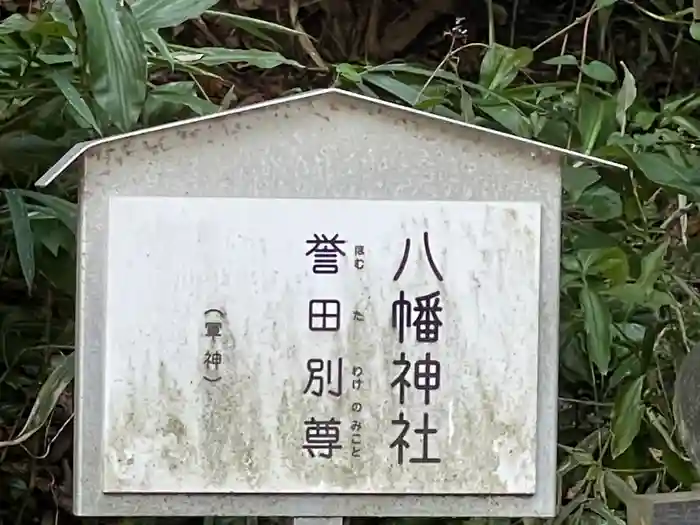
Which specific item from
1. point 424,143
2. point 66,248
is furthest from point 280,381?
point 66,248

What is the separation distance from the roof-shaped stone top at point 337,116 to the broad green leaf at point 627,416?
0.29 m

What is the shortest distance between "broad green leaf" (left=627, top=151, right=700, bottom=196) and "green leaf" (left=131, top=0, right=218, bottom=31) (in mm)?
393

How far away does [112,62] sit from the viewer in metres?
0.78

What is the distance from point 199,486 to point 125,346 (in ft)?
0.35

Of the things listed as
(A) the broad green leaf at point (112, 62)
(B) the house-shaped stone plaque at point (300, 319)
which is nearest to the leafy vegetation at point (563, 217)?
(A) the broad green leaf at point (112, 62)

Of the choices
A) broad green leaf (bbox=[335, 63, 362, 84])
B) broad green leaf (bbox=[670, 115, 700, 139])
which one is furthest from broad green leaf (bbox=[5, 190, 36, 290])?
broad green leaf (bbox=[670, 115, 700, 139])

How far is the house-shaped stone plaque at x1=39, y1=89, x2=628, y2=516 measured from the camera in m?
0.72

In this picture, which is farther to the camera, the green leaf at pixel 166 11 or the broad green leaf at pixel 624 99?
the broad green leaf at pixel 624 99

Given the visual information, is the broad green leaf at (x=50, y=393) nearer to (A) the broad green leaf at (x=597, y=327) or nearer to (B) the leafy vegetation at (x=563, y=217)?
(B) the leafy vegetation at (x=563, y=217)

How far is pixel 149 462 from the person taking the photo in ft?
2.39

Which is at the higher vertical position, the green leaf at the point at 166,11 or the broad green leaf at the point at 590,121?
the green leaf at the point at 166,11

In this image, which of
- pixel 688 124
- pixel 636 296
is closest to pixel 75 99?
pixel 636 296

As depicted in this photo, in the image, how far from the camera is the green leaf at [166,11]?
89 cm

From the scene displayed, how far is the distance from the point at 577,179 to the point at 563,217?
143mm
